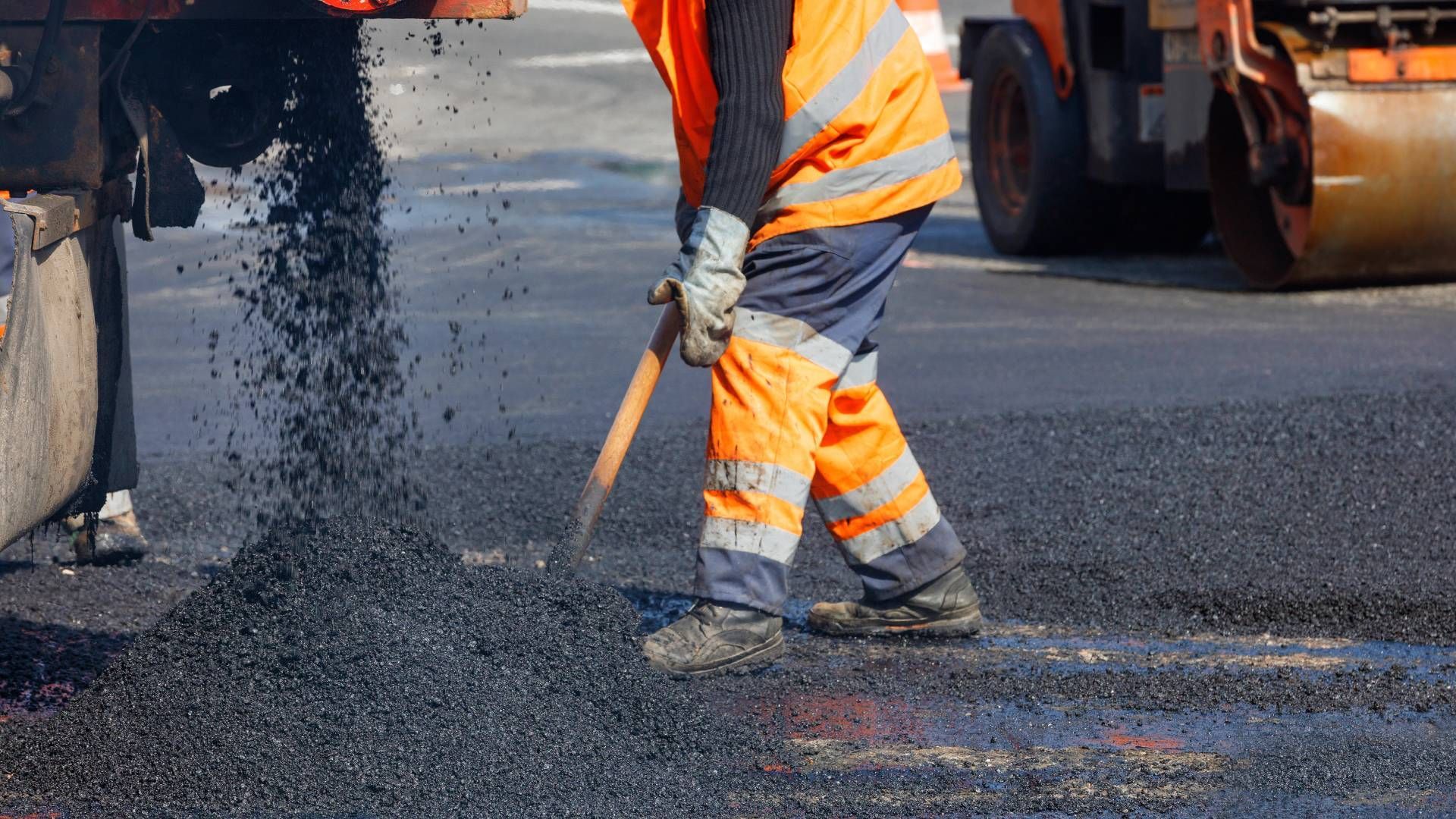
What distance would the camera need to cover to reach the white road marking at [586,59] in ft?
57.6

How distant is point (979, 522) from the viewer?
4613 millimetres

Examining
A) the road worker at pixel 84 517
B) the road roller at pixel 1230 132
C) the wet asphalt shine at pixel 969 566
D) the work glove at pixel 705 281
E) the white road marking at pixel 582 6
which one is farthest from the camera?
the white road marking at pixel 582 6

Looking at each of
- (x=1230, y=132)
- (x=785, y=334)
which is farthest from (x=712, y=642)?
(x=1230, y=132)

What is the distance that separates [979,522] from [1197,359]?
220 cm

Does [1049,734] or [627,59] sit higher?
[627,59]

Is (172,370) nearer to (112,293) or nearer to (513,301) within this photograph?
(513,301)

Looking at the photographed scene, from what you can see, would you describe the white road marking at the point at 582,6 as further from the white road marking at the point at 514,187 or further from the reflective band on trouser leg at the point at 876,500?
the reflective band on trouser leg at the point at 876,500

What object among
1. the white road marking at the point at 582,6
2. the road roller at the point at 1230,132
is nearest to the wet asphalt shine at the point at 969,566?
the road roller at the point at 1230,132

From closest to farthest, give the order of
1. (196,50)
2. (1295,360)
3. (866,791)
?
(866,791) < (196,50) < (1295,360)

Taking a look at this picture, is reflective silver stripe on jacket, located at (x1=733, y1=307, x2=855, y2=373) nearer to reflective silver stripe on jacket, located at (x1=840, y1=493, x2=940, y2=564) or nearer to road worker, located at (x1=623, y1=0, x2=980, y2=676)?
road worker, located at (x1=623, y1=0, x2=980, y2=676)

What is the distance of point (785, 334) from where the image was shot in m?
3.33

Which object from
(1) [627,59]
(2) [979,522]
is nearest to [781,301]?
(2) [979,522]

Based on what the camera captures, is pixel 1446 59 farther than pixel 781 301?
Yes

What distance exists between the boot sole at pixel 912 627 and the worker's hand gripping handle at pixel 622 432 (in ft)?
2.16
